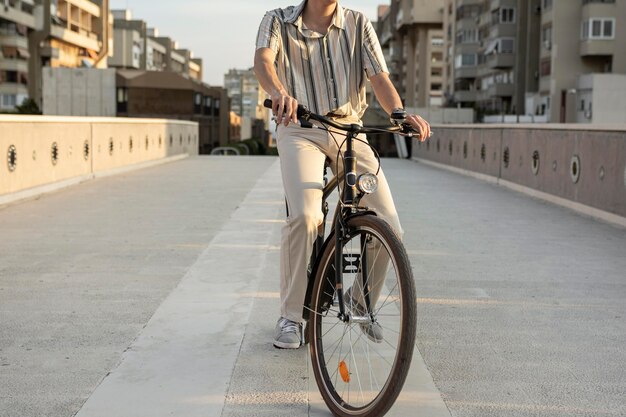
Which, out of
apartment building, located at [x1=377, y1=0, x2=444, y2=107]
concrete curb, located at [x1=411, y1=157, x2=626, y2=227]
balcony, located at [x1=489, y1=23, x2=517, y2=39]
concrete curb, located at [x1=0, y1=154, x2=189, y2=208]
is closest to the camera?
concrete curb, located at [x1=411, y1=157, x2=626, y2=227]

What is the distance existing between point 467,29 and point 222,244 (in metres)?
100

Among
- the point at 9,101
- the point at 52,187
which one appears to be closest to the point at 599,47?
the point at 9,101

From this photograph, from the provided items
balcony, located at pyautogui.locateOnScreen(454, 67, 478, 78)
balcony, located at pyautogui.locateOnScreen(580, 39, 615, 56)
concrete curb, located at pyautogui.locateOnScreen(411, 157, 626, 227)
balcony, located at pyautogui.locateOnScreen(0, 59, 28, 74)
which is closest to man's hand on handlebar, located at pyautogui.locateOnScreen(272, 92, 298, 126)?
concrete curb, located at pyautogui.locateOnScreen(411, 157, 626, 227)

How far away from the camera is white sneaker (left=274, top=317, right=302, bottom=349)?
475 cm

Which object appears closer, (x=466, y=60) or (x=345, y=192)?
(x=345, y=192)

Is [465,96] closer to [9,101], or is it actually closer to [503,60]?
[503,60]

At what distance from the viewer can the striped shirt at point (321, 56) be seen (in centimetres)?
462

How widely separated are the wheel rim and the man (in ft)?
1.62

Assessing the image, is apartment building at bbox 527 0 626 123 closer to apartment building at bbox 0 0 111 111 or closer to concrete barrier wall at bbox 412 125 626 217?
apartment building at bbox 0 0 111 111

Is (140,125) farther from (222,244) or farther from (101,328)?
(101,328)

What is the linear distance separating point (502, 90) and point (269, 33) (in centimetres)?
8657

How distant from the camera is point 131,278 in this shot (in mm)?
7195

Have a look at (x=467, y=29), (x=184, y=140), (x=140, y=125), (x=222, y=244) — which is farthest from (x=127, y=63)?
(x=222, y=244)

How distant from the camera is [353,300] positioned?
13.0ft
